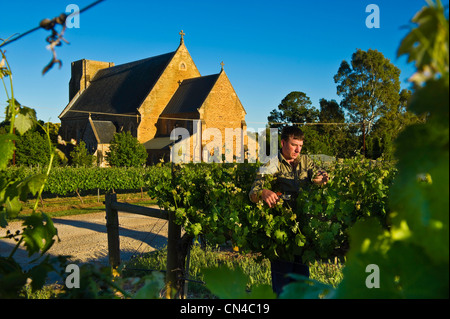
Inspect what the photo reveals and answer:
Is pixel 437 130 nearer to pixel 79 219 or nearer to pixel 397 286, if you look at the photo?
pixel 397 286

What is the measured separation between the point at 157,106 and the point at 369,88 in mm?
22567

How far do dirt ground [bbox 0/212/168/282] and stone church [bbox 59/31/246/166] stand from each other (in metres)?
22.5

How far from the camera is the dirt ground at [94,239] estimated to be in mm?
8912

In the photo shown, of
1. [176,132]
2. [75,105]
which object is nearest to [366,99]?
[176,132]

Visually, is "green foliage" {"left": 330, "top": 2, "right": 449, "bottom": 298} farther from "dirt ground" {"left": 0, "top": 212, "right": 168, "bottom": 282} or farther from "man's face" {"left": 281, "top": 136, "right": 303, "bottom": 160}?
"dirt ground" {"left": 0, "top": 212, "right": 168, "bottom": 282}

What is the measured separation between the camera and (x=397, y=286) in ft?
1.73

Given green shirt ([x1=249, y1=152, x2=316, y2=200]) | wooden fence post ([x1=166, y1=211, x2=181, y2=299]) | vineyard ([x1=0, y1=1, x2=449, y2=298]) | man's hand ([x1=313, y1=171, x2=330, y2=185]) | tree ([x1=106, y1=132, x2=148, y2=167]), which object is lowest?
vineyard ([x1=0, y1=1, x2=449, y2=298])

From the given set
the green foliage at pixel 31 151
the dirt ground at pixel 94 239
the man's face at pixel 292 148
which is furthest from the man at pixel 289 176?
the green foliage at pixel 31 151

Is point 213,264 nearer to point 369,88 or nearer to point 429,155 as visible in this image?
point 429,155

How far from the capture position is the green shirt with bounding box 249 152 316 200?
4185 millimetres

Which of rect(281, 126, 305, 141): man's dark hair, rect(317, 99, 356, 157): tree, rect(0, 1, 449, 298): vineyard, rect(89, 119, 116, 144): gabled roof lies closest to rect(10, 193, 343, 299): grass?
rect(281, 126, 305, 141): man's dark hair

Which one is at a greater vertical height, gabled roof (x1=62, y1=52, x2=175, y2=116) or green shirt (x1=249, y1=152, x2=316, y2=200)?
gabled roof (x1=62, y1=52, x2=175, y2=116)

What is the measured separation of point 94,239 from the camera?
429 inches

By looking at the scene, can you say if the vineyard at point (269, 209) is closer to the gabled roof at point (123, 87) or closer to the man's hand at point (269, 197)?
the man's hand at point (269, 197)
